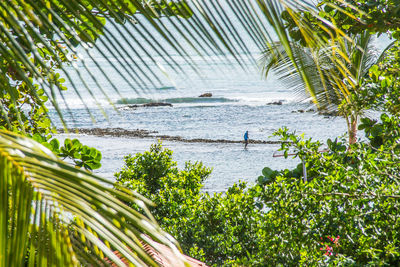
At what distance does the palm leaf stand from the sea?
14 cm

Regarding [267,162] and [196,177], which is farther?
[267,162]

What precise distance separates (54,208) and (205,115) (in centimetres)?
2321

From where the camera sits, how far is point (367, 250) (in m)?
2.51

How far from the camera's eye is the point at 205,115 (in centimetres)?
2372

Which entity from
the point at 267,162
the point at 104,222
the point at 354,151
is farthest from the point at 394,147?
the point at 267,162

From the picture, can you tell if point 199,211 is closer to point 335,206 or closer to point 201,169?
point 201,169

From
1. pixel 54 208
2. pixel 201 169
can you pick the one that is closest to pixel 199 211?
pixel 201 169

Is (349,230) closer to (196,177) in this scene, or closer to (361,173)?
(361,173)

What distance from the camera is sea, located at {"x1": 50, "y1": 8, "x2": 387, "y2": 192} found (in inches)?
25.4

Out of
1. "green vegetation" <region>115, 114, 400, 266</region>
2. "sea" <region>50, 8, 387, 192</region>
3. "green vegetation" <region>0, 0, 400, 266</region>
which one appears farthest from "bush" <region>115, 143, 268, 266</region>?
"sea" <region>50, 8, 387, 192</region>

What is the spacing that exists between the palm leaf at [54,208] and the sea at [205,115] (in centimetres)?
14

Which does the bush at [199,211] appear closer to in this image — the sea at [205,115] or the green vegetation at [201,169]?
the green vegetation at [201,169]

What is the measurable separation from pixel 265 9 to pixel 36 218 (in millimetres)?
462

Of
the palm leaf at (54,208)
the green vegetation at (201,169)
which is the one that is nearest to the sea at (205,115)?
the green vegetation at (201,169)
